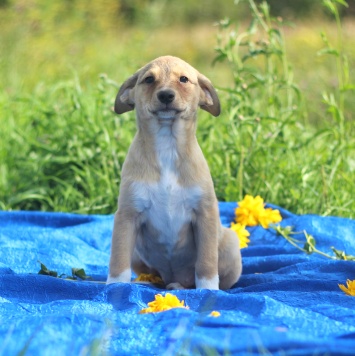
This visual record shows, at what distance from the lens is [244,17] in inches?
777

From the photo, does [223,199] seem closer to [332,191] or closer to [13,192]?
[332,191]

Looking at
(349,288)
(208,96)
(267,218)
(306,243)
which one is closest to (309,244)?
(306,243)

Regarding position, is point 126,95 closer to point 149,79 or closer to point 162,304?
point 149,79

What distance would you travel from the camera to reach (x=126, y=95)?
3650 mm

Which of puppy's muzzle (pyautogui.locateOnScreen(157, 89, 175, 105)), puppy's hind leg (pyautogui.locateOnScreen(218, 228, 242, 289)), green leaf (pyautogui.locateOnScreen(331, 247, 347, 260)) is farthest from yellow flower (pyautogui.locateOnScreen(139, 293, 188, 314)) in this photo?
green leaf (pyautogui.locateOnScreen(331, 247, 347, 260))

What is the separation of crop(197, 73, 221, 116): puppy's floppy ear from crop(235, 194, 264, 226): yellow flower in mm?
1133

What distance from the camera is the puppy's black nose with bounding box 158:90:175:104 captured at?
10.7ft

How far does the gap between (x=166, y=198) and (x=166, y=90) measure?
0.49 metres

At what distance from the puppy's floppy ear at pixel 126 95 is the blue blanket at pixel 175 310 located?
894 millimetres

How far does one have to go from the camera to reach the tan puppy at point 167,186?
3.39m

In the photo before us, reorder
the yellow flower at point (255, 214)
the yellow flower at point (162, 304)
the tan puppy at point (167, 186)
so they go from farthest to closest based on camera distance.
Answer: the yellow flower at point (255, 214), the tan puppy at point (167, 186), the yellow flower at point (162, 304)

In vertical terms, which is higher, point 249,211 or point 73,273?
point 249,211

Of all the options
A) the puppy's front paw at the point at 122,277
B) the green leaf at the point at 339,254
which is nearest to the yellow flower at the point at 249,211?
the green leaf at the point at 339,254

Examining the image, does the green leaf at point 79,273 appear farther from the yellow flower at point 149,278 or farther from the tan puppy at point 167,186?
the tan puppy at point 167,186
